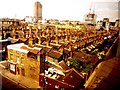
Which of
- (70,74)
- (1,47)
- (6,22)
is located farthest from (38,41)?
(6,22)

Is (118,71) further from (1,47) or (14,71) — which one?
(1,47)

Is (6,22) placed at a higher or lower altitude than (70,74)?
higher

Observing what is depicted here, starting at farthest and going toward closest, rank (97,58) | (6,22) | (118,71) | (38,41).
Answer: (6,22) < (38,41) < (97,58) < (118,71)

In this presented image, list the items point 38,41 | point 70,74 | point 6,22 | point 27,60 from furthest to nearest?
point 6,22
point 38,41
point 27,60
point 70,74

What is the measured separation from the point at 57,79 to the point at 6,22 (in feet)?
23.9

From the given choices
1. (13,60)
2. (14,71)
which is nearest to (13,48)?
(13,60)

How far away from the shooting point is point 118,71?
169 cm

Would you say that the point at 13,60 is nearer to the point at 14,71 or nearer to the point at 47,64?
the point at 14,71

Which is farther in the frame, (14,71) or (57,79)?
(14,71)

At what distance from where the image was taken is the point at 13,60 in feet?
12.0

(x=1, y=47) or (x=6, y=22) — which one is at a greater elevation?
(x=6, y=22)

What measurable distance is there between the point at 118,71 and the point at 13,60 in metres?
2.72

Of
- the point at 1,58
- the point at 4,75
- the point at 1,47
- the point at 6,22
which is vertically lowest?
the point at 4,75

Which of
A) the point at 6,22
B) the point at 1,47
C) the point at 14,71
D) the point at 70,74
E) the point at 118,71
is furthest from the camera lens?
the point at 6,22
